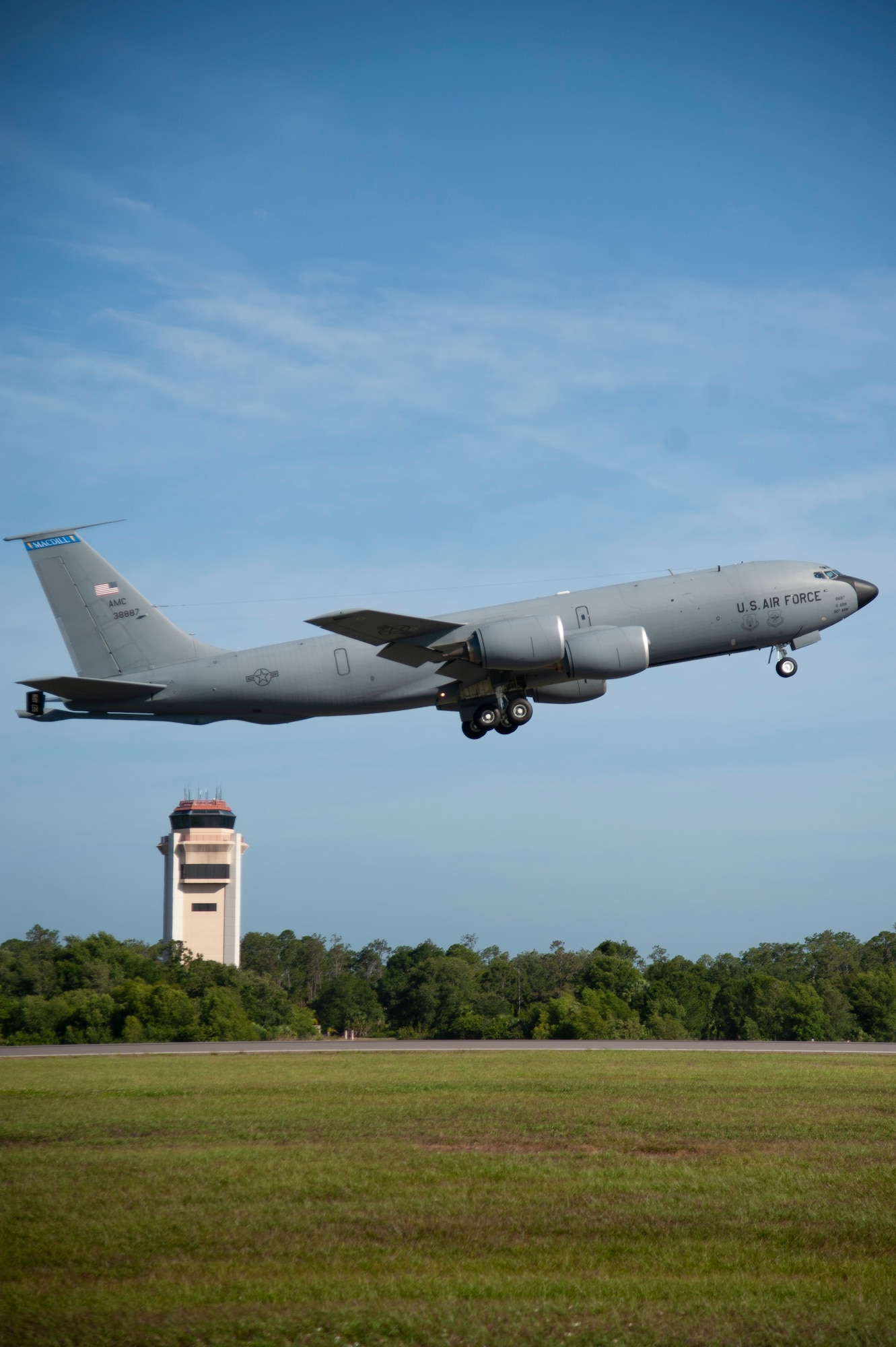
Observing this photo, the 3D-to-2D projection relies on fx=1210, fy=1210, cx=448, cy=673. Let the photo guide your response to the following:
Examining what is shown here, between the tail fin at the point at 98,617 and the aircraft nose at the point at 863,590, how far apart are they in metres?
22.6

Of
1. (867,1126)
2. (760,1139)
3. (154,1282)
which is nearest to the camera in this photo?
(154,1282)

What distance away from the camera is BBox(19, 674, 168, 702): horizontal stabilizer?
3928cm

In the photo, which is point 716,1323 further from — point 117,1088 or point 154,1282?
point 117,1088

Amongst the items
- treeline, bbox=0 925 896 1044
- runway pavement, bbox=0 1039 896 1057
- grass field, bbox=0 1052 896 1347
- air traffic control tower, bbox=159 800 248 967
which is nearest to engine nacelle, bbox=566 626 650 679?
grass field, bbox=0 1052 896 1347

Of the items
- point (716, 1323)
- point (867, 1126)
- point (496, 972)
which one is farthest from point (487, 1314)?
point (496, 972)

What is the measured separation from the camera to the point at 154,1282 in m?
15.9

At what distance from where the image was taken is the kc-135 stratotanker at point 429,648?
126 feet

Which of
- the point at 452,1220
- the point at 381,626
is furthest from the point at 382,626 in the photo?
the point at 452,1220

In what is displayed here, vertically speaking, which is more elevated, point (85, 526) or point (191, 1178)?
point (85, 526)

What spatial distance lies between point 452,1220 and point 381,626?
21.2m

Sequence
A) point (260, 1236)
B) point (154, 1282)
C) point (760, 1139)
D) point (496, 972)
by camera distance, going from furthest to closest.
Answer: point (496, 972) → point (760, 1139) → point (260, 1236) → point (154, 1282)

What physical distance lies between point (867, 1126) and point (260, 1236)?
58.3 feet

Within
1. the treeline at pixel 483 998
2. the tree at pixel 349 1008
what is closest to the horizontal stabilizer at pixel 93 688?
the treeline at pixel 483 998

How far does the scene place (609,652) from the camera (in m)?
38.1
